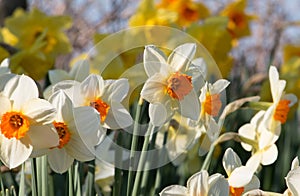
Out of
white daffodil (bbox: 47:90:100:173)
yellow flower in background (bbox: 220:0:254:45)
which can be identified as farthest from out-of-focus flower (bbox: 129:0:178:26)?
white daffodil (bbox: 47:90:100:173)

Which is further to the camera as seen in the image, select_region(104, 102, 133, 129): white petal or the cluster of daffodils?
select_region(104, 102, 133, 129): white petal

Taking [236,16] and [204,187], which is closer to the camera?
[204,187]

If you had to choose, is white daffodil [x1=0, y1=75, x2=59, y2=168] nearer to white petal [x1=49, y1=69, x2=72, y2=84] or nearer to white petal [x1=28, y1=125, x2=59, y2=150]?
white petal [x1=28, y1=125, x2=59, y2=150]

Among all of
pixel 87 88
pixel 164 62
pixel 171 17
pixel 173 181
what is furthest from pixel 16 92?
pixel 171 17

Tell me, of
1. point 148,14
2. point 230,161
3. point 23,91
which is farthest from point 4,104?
point 148,14

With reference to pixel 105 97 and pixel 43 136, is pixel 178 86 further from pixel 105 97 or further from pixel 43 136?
pixel 43 136

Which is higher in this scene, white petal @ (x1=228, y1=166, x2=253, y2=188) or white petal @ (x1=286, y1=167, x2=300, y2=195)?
white petal @ (x1=286, y1=167, x2=300, y2=195)
